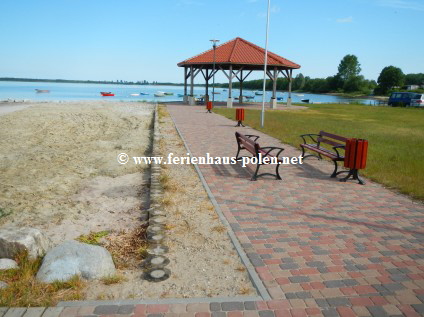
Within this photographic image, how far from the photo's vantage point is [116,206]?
589 cm

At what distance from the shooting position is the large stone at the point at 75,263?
3.32m

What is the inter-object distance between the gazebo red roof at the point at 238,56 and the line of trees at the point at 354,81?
70969mm

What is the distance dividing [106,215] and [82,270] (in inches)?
83.8

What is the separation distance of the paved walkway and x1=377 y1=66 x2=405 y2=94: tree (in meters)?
95.2

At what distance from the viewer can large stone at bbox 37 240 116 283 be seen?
3324 mm

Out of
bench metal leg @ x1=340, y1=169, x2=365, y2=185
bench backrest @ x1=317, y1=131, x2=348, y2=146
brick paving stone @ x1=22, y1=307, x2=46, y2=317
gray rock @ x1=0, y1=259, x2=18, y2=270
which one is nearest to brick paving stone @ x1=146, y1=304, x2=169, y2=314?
brick paving stone @ x1=22, y1=307, x2=46, y2=317

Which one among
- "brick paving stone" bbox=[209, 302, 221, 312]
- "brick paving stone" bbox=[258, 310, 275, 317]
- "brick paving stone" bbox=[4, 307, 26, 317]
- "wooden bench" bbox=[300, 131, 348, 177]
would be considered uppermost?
"wooden bench" bbox=[300, 131, 348, 177]

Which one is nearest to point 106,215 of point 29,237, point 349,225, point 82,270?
point 29,237

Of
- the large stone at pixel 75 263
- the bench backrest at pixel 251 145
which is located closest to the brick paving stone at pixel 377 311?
the large stone at pixel 75 263

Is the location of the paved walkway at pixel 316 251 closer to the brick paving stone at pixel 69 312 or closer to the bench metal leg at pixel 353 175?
the brick paving stone at pixel 69 312

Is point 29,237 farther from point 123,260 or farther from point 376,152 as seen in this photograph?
point 376,152

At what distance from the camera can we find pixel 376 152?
10547 mm

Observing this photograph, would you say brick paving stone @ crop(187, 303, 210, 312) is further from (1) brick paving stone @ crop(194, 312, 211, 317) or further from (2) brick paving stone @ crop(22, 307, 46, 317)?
(2) brick paving stone @ crop(22, 307, 46, 317)

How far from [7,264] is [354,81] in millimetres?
115748
